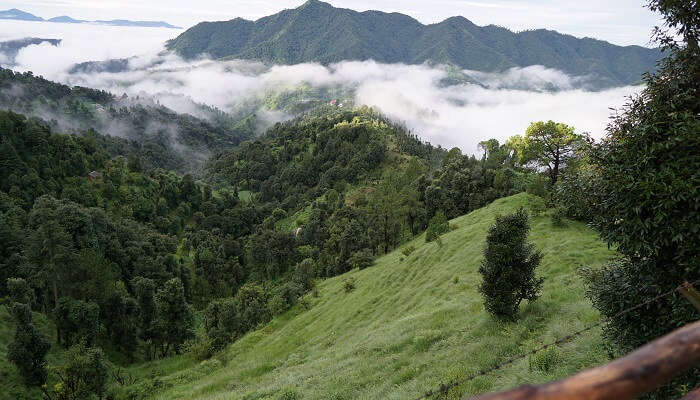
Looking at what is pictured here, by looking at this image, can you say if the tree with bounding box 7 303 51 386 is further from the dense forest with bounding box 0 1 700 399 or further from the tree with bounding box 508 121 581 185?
the tree with bounding box 508 121 581 185

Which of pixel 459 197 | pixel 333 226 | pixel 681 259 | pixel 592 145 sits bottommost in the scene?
pixel 333 226

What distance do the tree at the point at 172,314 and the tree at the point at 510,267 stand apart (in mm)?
55387

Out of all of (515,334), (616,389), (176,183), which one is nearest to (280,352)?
(515,334)

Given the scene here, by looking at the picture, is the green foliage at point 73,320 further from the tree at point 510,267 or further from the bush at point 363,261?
the tree at point 510,267

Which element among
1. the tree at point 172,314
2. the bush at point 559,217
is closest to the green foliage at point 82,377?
the tree at point 172,314

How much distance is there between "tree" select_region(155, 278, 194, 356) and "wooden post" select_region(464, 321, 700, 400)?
6942 cm

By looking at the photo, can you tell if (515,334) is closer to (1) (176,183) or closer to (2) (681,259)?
(2) (681,259)

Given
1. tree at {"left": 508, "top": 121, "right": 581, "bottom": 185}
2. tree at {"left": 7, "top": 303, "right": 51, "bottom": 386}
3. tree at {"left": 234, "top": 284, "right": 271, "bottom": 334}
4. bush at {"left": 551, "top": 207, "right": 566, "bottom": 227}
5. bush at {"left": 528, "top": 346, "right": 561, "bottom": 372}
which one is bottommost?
tree at {"left": 234, "top": 284, "right": 271, "bottom": 334}

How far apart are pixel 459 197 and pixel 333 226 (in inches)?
2327

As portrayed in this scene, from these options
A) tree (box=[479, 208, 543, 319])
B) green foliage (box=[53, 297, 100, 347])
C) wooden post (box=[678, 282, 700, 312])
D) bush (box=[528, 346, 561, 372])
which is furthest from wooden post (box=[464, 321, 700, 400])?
green foliage (box=[53, 297, 100, 347])

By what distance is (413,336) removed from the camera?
89.9 feet

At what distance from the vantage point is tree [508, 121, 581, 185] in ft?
180

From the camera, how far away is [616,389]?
301 cm

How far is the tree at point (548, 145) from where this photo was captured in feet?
180
